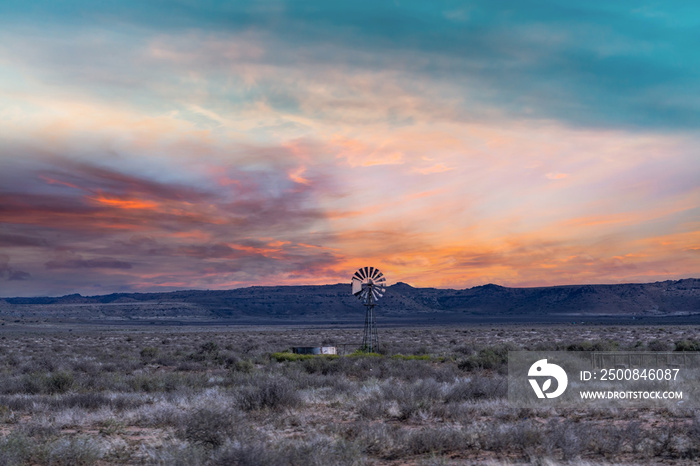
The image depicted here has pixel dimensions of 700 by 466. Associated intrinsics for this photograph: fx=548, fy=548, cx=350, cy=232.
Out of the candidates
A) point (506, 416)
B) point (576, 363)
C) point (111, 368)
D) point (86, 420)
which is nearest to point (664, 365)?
point (576, 363)

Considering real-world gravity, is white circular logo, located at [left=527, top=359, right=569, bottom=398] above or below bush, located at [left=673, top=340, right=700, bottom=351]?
below

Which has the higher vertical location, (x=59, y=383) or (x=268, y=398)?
(x=268, y=398)

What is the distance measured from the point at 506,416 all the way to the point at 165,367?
2490cm

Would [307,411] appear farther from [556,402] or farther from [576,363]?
[576,363]

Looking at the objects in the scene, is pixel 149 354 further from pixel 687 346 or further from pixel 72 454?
pixel 687 346

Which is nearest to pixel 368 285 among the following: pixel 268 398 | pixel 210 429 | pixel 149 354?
pixel 149 354

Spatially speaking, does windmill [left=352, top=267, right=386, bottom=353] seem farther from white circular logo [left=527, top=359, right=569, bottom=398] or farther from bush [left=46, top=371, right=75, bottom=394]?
bush [left=46, top=371, right=75, bottom=394]

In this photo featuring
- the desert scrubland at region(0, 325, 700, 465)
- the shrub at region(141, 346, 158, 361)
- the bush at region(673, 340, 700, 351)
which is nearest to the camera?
the desert scrubland at region(0, 325, 700, 465)

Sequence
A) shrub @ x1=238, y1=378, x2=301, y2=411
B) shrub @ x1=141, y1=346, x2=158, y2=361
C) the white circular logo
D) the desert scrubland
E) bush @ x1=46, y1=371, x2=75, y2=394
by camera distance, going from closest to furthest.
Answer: the desert scrubland, shrub @ x1=238, y1=378, x2=301, y2=411, the white circular logo, bush @ x1=46, y1=371, x2=75, y2=394, shrub @ x1=141, y1=346, x2=158, y2=361

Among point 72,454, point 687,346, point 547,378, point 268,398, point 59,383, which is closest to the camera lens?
point 72,454

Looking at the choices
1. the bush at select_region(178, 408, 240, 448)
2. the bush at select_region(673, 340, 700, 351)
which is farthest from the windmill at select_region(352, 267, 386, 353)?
the bush at select_region(178, 408, 240, 448)

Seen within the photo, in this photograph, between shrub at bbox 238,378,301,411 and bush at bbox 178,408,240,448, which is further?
shrub at bbox 238,378,301,411

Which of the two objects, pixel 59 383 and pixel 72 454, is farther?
pixel 59 383

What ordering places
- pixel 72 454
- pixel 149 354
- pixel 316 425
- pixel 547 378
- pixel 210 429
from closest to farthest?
pixel 72 454, pixel 210 429, pixel 316 425, pixel 547 378, pixel 149 354
